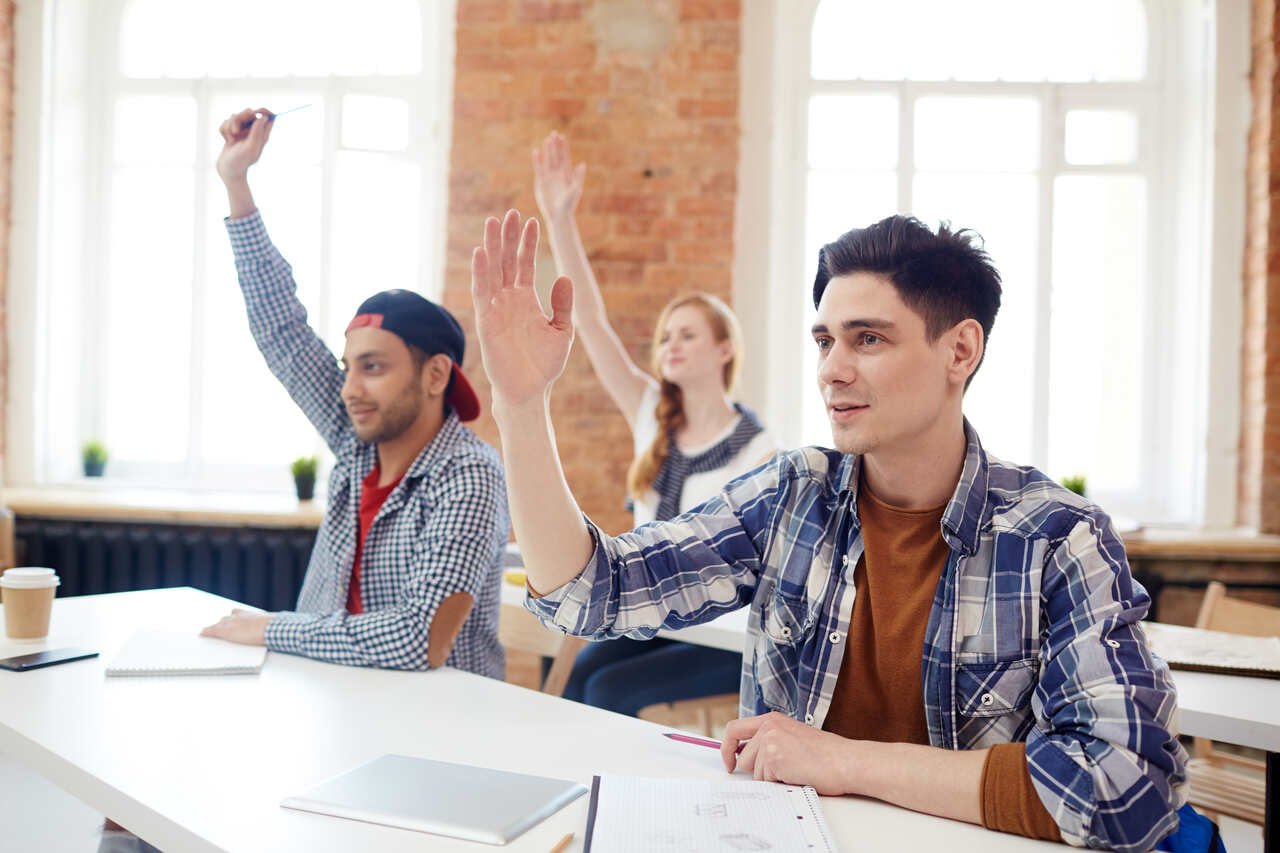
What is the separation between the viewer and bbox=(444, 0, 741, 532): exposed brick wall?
370 centimetres

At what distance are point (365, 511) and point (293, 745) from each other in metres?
0.83

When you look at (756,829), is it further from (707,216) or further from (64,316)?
(64,316)

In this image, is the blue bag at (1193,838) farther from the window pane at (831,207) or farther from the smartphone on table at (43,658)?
the window pane at (831,207)

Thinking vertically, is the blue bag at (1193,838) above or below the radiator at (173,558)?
above

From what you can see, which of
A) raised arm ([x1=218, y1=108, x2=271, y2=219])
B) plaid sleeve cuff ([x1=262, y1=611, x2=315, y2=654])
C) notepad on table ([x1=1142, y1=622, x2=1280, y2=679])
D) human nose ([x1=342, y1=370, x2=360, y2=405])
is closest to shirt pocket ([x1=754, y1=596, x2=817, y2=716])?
plaid sleeve cuff ([x1=262, y1=611, x2=315, y2=654])

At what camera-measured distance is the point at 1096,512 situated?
121cm

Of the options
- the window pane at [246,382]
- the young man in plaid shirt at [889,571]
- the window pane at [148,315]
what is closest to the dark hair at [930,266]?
the young man in plaid shirt at [889,571]

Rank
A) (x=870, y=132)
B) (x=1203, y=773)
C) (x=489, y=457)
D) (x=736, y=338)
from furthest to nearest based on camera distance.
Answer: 1. (x=870, y=132)
2. (x=736, y=338)
3. (x=1203, y=773)
4. (x=489, y=457)

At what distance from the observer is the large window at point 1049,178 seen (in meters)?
3.98

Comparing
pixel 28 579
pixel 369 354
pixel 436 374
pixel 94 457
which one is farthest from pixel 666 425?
pixel 94 457

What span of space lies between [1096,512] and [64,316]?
442 centimetres

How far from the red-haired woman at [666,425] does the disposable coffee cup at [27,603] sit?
136 cm

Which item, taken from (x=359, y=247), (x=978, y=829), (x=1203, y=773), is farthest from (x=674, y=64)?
(x=978, y=829)

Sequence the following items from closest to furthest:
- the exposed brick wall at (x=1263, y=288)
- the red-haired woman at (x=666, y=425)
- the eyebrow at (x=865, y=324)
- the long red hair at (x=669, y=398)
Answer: the eyebrow at (x=865, y=324)
the red-haired woman at (x=666, y=425)
the long red hair at (x=669, y=398)
the exposed brick wall at (x=1263, y=288)
